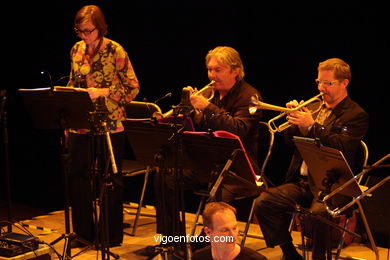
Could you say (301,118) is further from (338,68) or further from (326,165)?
(326,165)

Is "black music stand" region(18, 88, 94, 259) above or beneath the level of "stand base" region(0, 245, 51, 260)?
above

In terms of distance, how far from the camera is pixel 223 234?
331 cm

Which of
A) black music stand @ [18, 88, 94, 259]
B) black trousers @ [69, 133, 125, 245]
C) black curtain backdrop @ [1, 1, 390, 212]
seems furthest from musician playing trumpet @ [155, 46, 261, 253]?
black curtain backdrop @ [1, 1, 390, 212]

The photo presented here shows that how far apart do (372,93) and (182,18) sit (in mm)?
2077

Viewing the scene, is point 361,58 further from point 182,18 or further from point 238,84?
point 182,18

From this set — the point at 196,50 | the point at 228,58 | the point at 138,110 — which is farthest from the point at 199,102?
the point at 196,50

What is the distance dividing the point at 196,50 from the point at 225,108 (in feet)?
5.43

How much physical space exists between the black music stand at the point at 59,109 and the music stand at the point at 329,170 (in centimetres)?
151

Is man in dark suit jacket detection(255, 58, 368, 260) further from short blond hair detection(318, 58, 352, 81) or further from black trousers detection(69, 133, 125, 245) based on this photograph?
black trousers detection(69, 133, 125, 245)

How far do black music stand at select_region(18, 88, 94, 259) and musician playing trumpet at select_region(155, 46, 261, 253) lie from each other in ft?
2.29

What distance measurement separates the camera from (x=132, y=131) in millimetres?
4203

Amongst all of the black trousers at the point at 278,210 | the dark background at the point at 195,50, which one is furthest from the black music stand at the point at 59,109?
the dark background at the point at 195,50

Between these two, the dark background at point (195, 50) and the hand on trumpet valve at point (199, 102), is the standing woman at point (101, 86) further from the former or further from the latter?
the dark background at point (195, 50)

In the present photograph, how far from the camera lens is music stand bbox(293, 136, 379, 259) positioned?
3.61 meters
